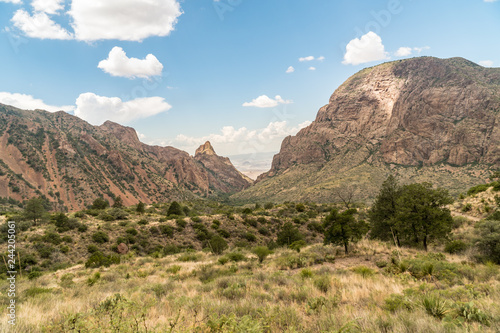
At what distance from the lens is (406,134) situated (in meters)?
125

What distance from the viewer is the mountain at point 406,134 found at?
3784 inches

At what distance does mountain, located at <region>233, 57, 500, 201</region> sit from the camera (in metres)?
96.1

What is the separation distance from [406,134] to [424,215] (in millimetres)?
138166

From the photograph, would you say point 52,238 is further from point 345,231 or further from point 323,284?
point 345,231

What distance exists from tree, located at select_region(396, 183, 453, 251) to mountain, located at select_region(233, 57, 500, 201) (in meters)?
76.1

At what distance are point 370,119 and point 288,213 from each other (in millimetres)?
137933

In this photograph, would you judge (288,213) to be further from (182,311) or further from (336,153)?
(336,153)

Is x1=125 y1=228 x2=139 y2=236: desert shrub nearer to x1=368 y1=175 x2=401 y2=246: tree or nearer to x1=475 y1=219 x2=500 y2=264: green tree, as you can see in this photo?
x1=368 y1=175 x2=401 y2=246: tree

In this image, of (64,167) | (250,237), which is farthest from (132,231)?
(64,167)

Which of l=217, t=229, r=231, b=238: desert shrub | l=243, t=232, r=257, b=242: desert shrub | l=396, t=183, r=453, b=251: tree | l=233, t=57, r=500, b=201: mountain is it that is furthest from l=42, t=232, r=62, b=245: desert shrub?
l=233, t=57, r=500, b=201: mountain

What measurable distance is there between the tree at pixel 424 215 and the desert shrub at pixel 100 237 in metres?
31.3

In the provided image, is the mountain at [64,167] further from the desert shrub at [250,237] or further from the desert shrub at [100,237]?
the desert shrub at [250,237]

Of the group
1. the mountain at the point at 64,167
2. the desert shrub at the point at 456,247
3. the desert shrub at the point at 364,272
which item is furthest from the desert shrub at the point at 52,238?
the mountain at the point at 64,167

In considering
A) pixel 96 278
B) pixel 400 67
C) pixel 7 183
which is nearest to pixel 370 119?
pixel 400 67
